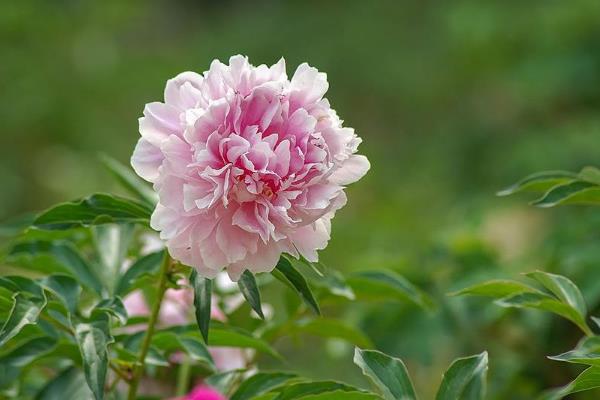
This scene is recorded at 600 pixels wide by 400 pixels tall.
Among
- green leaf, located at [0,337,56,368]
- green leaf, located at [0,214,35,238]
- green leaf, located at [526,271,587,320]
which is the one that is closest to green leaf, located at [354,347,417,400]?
green leaf, located at [526,271,587,320]

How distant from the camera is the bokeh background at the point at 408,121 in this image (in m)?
1.21

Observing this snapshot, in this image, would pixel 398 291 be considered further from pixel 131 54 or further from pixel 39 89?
pixel 131 54

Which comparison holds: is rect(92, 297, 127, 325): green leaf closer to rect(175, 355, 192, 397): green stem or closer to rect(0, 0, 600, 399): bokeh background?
rect(175, 355, 192, 397): green stem

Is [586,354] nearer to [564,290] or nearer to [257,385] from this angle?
[564,290]

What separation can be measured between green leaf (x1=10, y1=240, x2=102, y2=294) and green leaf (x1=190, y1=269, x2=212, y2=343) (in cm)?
19

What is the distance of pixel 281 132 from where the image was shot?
2.04ft

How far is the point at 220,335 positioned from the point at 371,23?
177 inches

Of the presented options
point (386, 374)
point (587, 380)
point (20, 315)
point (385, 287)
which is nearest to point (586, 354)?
point (587, 380)

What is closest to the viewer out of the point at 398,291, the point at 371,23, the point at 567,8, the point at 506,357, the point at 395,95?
the point at 398,291

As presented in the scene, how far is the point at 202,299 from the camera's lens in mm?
649

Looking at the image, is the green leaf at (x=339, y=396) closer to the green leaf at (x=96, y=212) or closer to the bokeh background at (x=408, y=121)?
the green leaf at (x=96, y=212)

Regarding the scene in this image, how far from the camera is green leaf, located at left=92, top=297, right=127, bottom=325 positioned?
0.67m

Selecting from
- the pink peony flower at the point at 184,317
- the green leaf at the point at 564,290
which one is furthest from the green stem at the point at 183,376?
the green leaf at the point at 564,290

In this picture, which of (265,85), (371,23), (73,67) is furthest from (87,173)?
(265,85)
